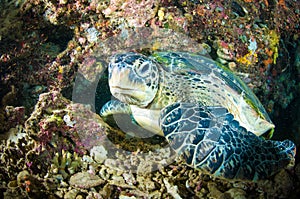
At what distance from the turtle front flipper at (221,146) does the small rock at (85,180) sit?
0.77m

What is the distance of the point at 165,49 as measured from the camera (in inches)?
121

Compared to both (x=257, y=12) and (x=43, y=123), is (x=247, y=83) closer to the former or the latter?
(x=257, y=12)

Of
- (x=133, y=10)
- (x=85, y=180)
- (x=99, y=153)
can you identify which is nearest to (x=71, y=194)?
(x=85, y=180)

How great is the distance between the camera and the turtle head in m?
2.20

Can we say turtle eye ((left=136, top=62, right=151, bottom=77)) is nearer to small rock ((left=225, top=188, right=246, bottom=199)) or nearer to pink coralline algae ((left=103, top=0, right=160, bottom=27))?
pink coralline algae ((left=103, top=0, right=160, bottom=27))

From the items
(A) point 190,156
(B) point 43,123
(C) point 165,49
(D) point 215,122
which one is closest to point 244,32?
(C) point 165,49

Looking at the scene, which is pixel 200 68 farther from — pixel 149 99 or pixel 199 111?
pixel 199 111

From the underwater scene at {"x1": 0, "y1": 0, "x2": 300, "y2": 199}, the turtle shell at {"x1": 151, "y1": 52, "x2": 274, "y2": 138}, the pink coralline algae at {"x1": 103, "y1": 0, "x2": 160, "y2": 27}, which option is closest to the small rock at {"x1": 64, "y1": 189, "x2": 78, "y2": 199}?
the underwater scene at {"x1": 0, "y1": 0, "x2": 300, "y2": 199}

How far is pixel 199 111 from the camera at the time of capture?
202 cm

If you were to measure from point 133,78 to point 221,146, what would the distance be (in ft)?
3.24

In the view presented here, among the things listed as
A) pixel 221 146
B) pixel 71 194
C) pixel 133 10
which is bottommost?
pixel 71 194

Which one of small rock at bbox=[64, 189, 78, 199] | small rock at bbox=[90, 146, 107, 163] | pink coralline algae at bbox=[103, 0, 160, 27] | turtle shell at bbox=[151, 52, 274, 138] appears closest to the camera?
small rock at bbox=[64, 189, 78, 199]

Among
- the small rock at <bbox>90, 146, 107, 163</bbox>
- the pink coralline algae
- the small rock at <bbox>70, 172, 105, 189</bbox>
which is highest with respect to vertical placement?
the pink coralline algae

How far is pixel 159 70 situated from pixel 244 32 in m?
1.51
